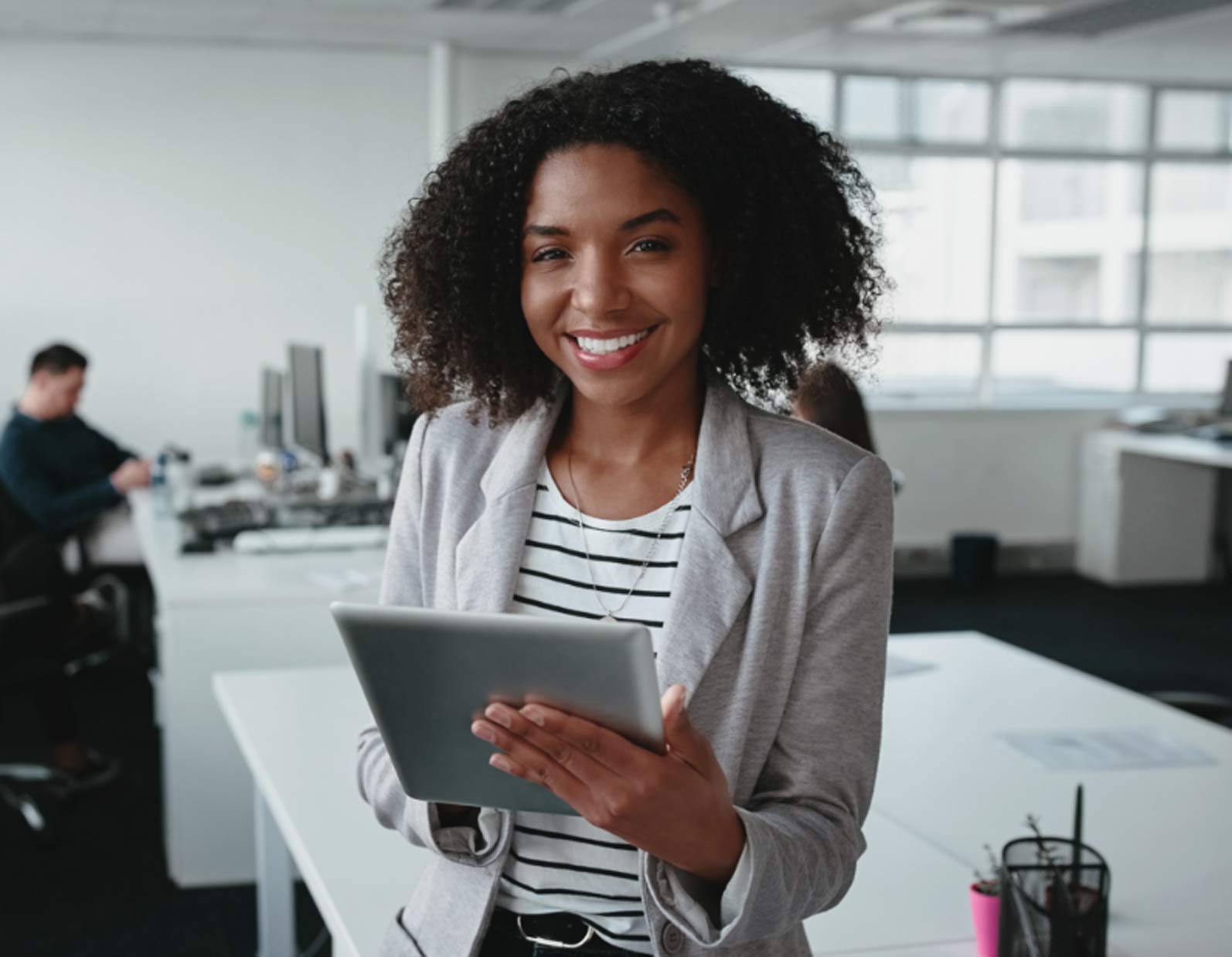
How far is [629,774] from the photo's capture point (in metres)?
1.01

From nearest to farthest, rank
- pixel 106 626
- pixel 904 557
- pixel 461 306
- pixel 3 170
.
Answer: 1. pixel 461 306
2. pixel 106 626
3. pixel 3 170
4. pixel 904 557

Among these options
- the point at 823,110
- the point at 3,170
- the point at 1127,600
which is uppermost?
the point at 823,110

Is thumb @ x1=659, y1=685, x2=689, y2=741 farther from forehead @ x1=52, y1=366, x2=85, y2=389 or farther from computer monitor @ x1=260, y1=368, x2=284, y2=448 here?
computer monitor @ x1=260, y1=368, x2=284, y2=448

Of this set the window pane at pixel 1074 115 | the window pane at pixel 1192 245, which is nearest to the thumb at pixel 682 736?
the window pane at pixel 1074 115

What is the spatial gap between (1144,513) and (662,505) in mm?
6776

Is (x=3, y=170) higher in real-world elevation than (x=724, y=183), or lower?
higher

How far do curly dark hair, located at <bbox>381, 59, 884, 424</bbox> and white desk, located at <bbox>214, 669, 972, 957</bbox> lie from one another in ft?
2.27

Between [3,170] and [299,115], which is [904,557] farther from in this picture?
[3,170]

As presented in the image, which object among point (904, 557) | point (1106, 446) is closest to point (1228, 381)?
point (1106, 446)

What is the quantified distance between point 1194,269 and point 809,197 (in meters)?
7.59

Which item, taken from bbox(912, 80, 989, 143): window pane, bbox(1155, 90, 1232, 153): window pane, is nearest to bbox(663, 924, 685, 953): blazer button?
bbox(912, 80, 989, 143): window pane

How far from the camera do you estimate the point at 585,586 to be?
1.22 metres

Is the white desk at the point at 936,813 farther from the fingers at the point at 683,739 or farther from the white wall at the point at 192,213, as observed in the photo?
the white wall at the point at 192,213

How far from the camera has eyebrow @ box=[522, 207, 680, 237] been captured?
1179 mm
